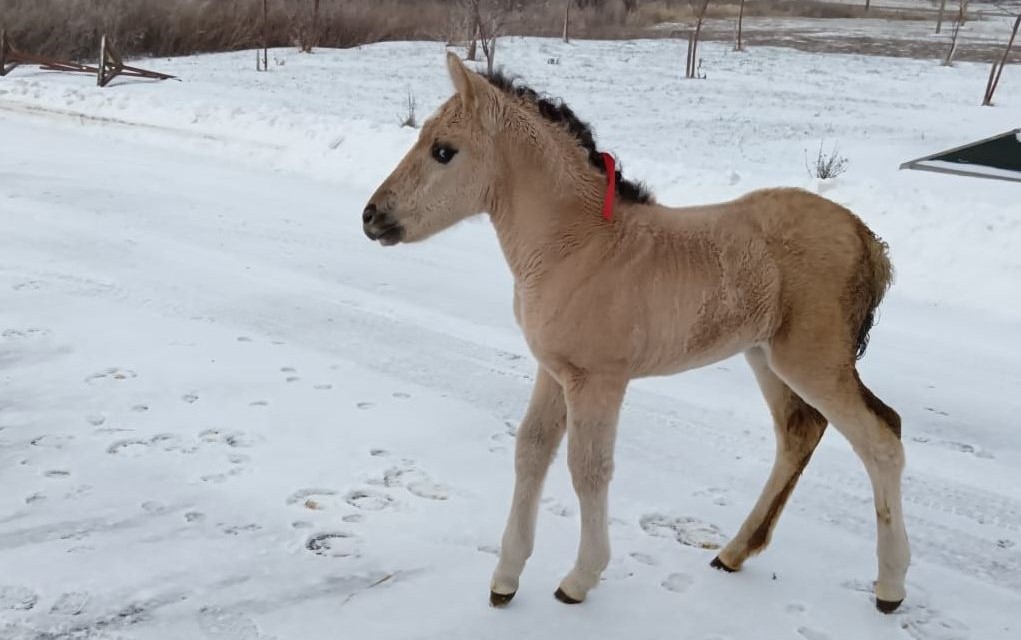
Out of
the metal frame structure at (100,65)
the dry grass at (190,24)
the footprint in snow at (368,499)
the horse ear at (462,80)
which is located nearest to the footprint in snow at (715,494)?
the footprint in snow at (368,499)

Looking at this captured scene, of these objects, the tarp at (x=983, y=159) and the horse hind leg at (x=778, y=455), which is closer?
the horse hind leg at (x=778, y=455)

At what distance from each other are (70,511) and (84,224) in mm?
4962

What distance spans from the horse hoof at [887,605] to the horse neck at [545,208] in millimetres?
1614

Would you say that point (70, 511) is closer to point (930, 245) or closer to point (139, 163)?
point (930, 245)

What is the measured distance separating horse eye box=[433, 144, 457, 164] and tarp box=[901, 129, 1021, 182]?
7.03m

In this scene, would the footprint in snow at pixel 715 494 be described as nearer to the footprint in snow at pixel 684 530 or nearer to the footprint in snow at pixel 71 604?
the footprint in snow at pixel 684 530

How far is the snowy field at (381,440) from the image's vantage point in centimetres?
320

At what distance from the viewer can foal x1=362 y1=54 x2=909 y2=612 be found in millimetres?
2943

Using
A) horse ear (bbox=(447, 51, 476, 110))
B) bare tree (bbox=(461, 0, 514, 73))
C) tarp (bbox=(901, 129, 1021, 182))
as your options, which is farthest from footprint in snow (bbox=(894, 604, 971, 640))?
bare tree (bbox=(461, 0, 514, 73))

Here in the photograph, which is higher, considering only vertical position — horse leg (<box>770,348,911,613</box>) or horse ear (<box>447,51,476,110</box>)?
horse ear (<box>447,51,476,110</box>)

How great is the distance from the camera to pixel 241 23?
29.3 m

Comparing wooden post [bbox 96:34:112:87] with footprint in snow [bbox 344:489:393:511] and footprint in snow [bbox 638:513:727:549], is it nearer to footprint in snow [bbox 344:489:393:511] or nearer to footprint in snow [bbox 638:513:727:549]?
footprint in snow [bbox 344:489:393:511]

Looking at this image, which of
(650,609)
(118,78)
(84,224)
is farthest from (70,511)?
(118,78)

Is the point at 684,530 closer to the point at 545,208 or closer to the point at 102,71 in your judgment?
the point at 545,208
